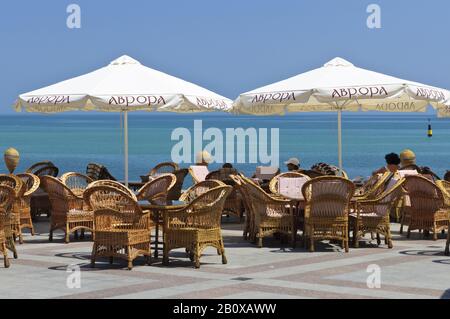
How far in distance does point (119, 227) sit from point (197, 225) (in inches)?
33.6

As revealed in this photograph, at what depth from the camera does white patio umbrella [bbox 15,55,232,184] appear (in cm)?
1388

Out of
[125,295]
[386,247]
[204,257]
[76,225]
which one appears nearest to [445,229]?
[386,247]

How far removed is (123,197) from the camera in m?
11.0

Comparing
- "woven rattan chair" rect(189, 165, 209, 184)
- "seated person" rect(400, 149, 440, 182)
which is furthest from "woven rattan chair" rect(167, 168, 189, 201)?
"seated person" rect(400, 149, 440, 182)

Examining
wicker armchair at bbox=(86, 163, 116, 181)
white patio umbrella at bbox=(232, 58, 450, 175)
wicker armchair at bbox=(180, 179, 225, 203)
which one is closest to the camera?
wicker armchair at bbox=(180, 179, 225, 203)

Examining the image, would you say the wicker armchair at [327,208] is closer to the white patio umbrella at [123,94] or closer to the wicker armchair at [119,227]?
the wicker armchair at [119,227]

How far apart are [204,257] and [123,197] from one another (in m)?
1.31

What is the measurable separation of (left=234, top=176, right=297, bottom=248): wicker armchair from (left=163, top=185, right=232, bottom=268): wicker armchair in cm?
157

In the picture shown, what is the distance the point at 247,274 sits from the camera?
10.1 m

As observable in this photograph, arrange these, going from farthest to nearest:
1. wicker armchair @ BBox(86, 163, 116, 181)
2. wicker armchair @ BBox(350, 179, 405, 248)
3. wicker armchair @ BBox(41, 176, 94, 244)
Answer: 1. wicker armchair @ BBox(86, 163, 116, 181)
2. wicker armchair @ BBox(41, 176, 94, 244)
3. wicker armchair @ BBox(350, 179, 405, 248)

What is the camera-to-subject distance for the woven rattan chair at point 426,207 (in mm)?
13555

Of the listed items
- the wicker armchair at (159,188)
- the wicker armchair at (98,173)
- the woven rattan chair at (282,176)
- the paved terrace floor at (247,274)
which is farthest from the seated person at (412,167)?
the wicker armchair at (98,173)

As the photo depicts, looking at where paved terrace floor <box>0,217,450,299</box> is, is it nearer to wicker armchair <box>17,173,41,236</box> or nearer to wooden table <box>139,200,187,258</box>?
wooden table <box>139,200,187,258</box>

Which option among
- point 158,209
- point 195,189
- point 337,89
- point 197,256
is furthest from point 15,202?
point 337,89
